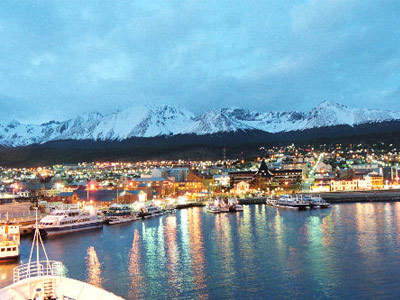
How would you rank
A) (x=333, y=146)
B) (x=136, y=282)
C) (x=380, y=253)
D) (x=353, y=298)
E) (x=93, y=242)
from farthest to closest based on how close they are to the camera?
(x=333, y=146) < (x=93, y=242) < (x=380, y=253) < (x=136, y=282) < (x=353, y=298)

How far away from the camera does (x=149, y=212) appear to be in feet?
118

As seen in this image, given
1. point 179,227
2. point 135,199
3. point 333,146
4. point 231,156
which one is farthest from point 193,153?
point 179,227

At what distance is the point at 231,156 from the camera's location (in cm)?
11600

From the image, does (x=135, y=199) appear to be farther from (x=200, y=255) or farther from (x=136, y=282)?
(x=136, y=282)

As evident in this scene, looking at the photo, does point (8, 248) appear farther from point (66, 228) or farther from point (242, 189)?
point (242, 189)

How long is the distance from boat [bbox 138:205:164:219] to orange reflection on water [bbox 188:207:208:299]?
5937mm

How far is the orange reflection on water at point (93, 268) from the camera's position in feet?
47.5

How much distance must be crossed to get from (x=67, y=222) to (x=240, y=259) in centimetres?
1392

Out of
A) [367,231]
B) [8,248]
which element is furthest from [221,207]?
[8,248]

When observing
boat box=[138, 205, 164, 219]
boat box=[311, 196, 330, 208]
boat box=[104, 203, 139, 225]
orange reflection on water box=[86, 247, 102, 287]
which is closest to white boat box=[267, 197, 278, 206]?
boat box=[311, 196, 330, 208]

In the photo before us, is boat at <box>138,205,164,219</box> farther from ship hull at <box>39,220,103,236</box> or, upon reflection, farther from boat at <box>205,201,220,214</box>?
ship hull at <box>39,220,103,236</box>

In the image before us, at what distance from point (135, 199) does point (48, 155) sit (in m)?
93.3

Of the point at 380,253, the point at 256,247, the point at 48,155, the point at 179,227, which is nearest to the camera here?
the point at 380,253

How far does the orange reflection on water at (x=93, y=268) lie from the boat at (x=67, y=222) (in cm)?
678
